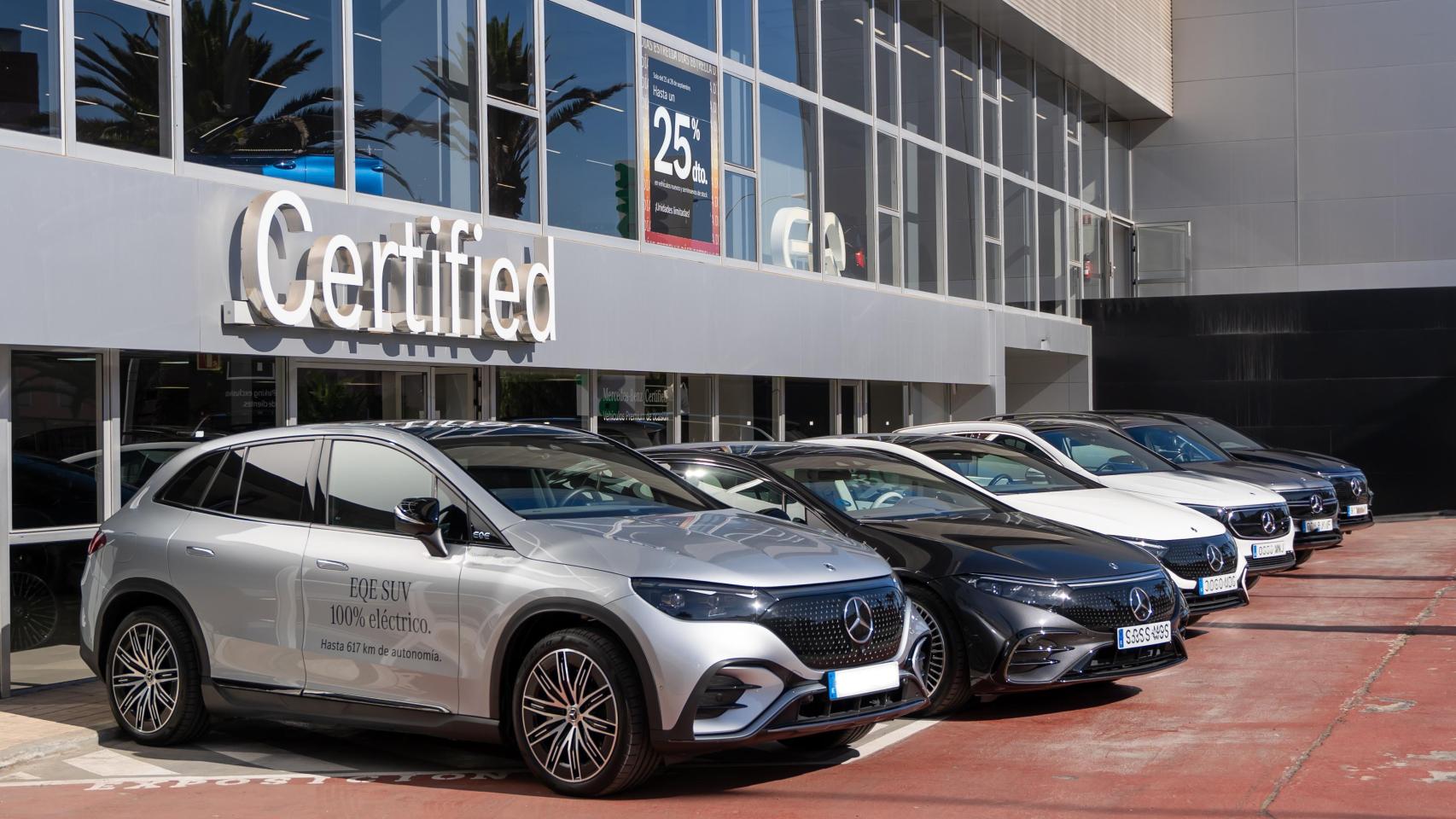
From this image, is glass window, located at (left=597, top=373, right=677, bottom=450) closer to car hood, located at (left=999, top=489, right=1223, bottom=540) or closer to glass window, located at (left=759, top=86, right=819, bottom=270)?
glass window, located at (left=759, top=86, right=819, bottom=270)

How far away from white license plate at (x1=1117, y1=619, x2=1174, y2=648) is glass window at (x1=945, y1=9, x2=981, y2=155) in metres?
16.0

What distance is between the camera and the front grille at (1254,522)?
12984mm

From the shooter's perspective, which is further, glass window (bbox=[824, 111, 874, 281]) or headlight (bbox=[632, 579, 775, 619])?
glass window (bbox=[824, 111, 874, 281])

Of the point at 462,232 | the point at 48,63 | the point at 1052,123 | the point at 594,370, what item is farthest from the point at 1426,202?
the point at 48,63

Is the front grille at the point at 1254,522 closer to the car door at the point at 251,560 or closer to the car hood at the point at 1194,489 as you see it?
the car hood at the point at 1194,489

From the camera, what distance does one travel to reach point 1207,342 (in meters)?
28.6

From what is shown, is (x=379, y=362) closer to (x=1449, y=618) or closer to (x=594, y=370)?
(x=594, y=370)

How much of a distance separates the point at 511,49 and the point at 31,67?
5.03m

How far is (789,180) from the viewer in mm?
18766

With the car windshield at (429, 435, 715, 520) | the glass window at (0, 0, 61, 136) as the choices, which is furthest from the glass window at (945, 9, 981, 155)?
the car windshield at (429, 435, 715, 520)

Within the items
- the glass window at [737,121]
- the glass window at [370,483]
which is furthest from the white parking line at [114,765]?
the glass window at [737,121]

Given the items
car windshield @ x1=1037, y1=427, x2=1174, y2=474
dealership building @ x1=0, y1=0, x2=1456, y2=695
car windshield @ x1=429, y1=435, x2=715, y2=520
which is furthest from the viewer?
car windshield @ x1=1037, y1=427, x2=1174, y2=474

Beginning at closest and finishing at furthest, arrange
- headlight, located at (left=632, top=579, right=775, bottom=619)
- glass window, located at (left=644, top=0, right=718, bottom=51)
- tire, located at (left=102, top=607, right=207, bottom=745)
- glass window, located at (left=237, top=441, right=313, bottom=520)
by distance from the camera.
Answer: headlight, located at (left=632, top=579, right=775, bottom=619) → glass window, located at (left=237, top=441, right=313, bottom=520) → tire, located at (left=102, top=607, right=207, bottom=745) → glass window, located at (left=644, top=0, right=718, bottom=51)

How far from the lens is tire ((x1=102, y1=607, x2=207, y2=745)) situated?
25.0ft
